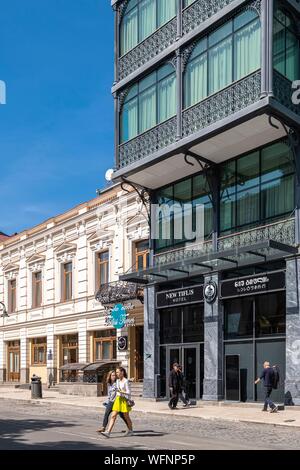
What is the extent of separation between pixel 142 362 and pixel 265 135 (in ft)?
43.2

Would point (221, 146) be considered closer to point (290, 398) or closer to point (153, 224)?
point (153, 224)

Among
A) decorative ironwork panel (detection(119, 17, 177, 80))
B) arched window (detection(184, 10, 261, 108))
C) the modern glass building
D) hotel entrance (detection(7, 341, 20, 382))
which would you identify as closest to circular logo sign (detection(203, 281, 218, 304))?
the modern glass building

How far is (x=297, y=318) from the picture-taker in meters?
22.9

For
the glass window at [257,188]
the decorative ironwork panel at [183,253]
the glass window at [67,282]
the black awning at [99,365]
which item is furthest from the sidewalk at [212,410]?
the glass window at [67,282]

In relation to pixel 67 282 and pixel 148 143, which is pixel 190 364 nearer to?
pixel 148 143

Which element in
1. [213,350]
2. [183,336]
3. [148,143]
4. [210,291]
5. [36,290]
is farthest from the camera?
[36,290]

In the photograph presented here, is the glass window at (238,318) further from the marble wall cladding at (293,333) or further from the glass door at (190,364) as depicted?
the marble wall cladding at (293,333)

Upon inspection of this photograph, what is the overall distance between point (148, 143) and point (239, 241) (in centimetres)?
553

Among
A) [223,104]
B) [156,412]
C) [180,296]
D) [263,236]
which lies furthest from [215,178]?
[156,412]

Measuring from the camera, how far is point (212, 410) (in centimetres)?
2367

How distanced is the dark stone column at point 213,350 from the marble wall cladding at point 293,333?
11.6ft

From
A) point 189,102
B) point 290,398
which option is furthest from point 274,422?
point 189,102

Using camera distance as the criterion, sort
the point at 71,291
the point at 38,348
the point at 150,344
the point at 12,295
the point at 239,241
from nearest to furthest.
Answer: the point at 239,241
the point at 150,344
the point at 71,291
the point at 38,348
the point at 12,295

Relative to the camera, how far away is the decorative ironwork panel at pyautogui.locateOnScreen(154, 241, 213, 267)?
1081 inches
